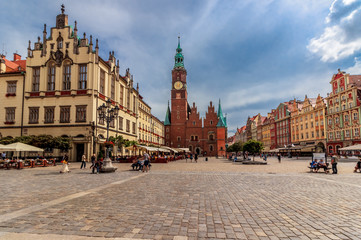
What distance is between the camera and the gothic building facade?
7919cm

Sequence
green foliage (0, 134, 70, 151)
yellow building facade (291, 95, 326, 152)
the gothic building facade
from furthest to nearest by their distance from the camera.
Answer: the gothic building facade < yellow building facade (291, 95, 326, 152) < green foliage (0, 134, 70, 151)

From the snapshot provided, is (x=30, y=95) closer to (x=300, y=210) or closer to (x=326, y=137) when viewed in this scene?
(x=300, y=210)

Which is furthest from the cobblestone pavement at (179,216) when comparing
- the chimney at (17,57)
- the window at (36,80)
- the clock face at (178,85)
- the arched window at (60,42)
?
the clock face at (178,85)

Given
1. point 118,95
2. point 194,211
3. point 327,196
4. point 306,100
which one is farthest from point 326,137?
point 194,211

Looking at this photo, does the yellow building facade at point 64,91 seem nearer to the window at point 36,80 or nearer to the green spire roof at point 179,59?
the window at point 36,80

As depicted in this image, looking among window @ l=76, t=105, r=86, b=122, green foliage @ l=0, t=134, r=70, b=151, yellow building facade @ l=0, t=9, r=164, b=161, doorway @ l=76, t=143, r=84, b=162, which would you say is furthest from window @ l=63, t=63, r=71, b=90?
green foliage @ l=0, t=134, r=70, b=151

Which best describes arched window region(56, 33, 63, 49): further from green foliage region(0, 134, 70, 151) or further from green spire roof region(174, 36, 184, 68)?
green spire roof region(174, 36, 184, 68)

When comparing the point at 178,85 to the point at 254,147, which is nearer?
the point at 254,147

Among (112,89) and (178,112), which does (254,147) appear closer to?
(112,89)

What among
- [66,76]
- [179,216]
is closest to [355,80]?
[66,76]

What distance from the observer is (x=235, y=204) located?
6.54m

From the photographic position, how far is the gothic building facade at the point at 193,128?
79.2 m

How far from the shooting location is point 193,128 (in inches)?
3155

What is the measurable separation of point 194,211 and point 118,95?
3795cm
